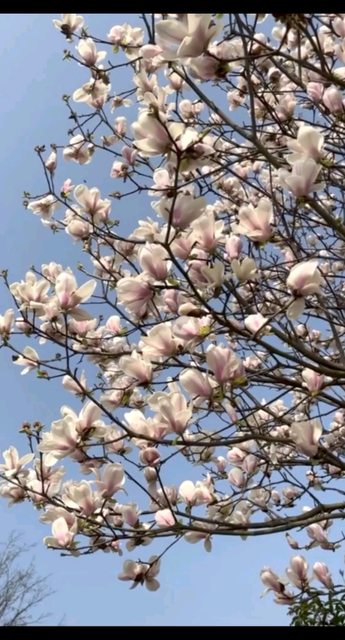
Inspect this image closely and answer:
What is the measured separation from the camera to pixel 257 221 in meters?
1.27

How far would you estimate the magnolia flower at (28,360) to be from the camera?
1.77m

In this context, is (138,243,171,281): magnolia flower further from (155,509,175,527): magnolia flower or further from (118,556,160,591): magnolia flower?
(118,556,160,591): magnolia flower

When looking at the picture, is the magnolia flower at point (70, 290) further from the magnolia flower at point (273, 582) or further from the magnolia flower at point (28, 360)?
the magnolia flower at point (273, 582)

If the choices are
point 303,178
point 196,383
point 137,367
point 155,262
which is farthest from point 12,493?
point 303,178

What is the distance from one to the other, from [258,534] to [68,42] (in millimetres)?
2107

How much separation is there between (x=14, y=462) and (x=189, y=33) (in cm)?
136

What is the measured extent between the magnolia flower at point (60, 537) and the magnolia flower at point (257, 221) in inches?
38.3

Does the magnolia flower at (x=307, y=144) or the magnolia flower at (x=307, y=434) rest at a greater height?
the magnolia flower at (x=307, y=144)

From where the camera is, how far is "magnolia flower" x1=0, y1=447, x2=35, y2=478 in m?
1.68

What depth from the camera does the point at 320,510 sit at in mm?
1729

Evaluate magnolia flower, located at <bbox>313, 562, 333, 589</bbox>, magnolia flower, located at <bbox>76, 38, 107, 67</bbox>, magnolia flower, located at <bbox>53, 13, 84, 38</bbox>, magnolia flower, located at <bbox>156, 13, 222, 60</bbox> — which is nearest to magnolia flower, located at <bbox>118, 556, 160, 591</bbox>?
magnolia flower, located at <bbox>313, 562, 333, 589</bbox>

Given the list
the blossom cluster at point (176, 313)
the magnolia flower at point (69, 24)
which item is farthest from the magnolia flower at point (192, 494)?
the magnolia flower at point (69, 24)

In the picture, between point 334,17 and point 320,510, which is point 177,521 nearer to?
point 320,510
